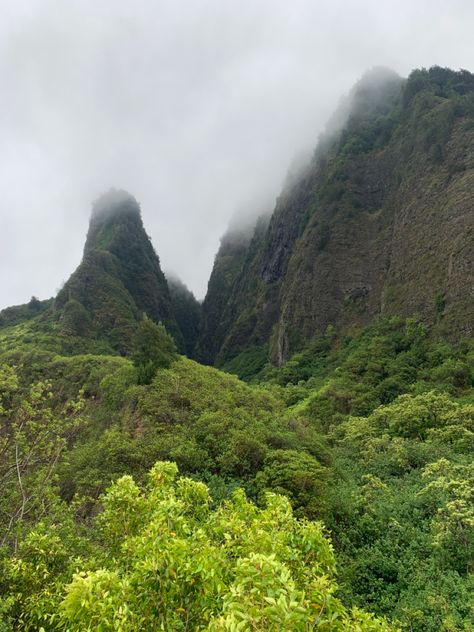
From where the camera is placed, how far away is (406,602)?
29.7ft

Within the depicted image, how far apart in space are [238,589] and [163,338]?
78.2 feet

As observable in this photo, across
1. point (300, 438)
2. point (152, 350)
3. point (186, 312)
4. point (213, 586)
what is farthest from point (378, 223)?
point (186, 312)

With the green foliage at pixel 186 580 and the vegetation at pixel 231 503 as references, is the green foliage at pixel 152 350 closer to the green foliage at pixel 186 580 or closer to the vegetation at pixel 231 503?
the vegetation at pixel 231 503

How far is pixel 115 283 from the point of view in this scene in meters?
89.0

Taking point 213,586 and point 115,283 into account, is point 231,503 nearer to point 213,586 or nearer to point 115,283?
point 213,586

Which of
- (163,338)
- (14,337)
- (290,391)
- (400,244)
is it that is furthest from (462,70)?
→ (14,337)

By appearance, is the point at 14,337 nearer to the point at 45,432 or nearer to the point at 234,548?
the point at 45,432

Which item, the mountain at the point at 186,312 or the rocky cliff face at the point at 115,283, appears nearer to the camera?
the rocky cliff face at the point at 115,283

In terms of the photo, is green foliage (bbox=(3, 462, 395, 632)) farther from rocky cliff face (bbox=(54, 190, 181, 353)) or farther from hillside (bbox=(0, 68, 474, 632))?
rocky cliff face (bbox=(54, 190, 181, 353))

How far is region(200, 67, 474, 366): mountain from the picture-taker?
142 feet

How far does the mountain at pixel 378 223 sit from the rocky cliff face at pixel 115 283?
2669cm

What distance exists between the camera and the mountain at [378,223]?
4322cm

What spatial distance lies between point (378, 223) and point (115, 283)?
189 feet

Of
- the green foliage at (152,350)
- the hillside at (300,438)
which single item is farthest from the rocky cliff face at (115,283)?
the green foliage at (152,350)
